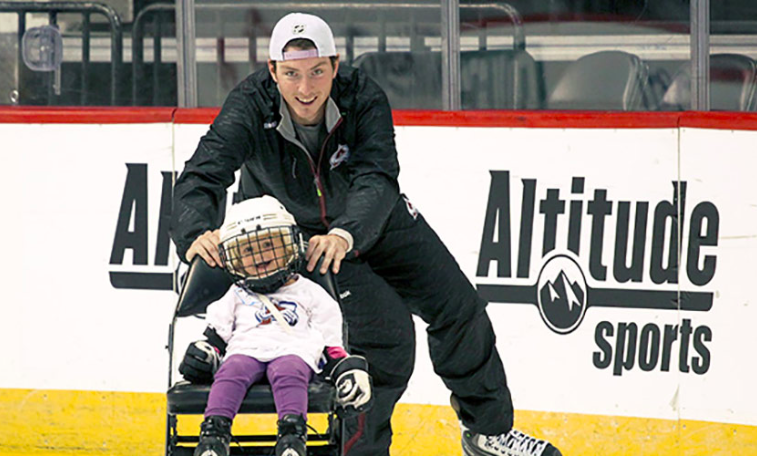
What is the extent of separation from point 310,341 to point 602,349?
2.10m

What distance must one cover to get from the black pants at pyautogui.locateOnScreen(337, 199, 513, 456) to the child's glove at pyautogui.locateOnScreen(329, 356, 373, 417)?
1083mm

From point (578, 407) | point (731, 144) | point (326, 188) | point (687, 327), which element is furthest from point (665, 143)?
point (326, 188)

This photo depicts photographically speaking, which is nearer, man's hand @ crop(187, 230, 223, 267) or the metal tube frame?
man's hand @ crop(187, 230, 223, 267)

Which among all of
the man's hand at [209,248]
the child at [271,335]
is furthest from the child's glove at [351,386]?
the man's hand at [209,248]

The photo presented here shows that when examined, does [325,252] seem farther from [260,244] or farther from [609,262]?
[609,262]

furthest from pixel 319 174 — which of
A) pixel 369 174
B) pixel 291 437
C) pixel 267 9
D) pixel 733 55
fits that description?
pixel 733 55

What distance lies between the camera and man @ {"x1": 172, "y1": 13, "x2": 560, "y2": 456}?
5098 mm

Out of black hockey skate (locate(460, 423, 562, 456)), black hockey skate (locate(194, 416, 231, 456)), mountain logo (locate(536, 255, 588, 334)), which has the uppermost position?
mountain logo (locate(536, 255, 588, 334))

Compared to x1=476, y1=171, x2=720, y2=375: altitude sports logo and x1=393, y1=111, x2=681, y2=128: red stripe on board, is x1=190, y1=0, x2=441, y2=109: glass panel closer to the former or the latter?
x1=393, y1=111, x2=681, y2=128: red stripe on board

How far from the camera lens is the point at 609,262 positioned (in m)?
6.64

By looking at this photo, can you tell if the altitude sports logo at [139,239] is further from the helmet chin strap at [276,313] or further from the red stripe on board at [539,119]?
the helmet chin strap at [276,313]

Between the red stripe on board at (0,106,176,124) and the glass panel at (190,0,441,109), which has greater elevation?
the glass panel at (190,0,441,109)

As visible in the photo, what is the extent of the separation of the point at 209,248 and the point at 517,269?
91.3 inches

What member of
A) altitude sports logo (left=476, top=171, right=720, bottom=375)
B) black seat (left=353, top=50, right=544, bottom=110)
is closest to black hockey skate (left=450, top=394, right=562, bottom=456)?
altitude sports logo (left=476, top=171, right=720, bottom=375)
